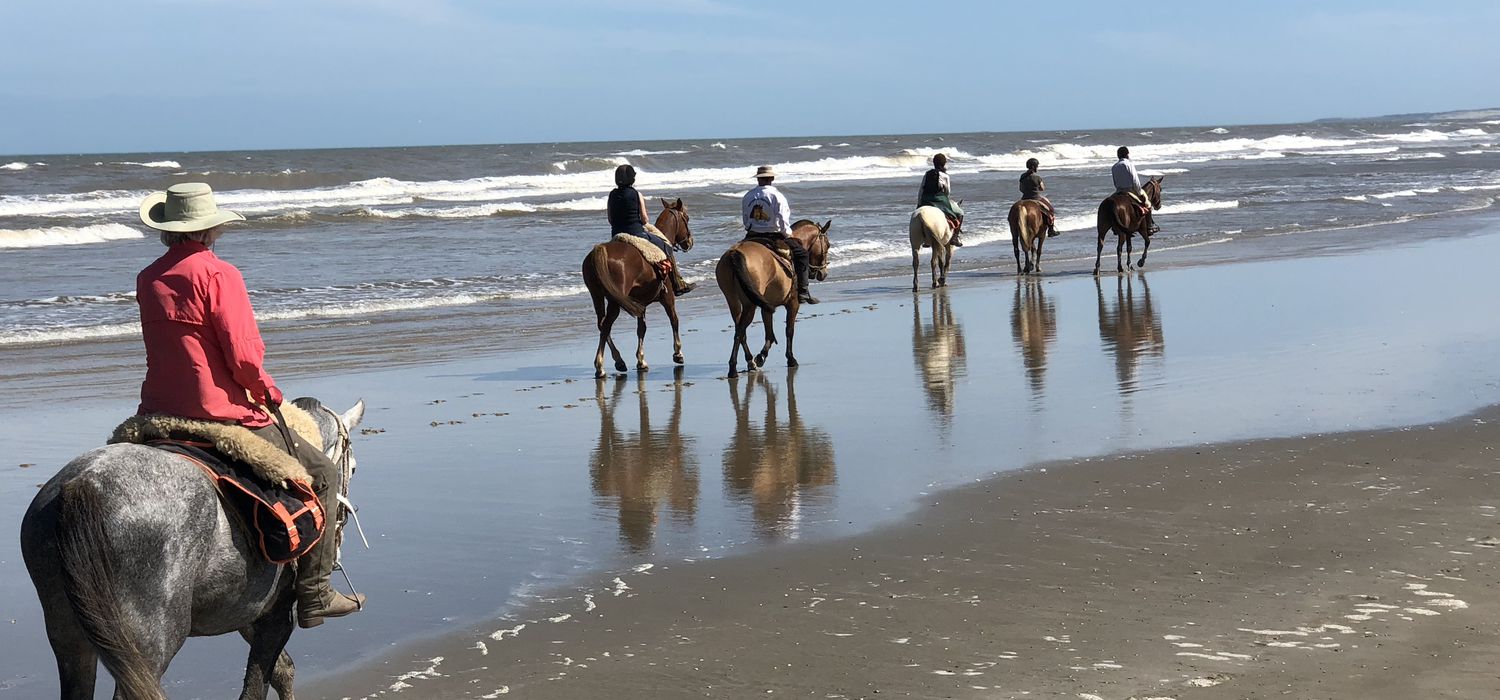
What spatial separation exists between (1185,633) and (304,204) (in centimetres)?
4491

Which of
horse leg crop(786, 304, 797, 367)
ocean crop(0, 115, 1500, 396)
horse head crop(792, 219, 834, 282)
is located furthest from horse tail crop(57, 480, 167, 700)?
horse head crop(792, 219, 834, 282)

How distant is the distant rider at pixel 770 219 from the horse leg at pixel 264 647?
812 centimetres

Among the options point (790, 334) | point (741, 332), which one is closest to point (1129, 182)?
point (790, 334)

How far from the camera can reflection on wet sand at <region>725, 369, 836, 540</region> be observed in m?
7.71

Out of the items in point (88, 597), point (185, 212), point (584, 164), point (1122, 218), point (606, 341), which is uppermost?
point (185, 212)

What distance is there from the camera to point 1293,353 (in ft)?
40.3

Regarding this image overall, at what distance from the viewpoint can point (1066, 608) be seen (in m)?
5.86

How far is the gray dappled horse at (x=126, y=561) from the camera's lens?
12.9 feet

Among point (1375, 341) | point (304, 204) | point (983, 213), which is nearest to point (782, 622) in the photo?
point (1375, 341)

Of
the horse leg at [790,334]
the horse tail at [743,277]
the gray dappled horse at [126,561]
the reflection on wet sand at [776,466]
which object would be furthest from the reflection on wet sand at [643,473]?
the gray dappled horse at [126,561]

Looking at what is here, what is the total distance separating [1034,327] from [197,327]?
11621 mm

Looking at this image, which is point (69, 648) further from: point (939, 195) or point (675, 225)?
point (939, 195)

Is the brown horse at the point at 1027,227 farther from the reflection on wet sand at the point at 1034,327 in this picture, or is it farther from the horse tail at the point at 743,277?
the horse tail at the point at 743,277

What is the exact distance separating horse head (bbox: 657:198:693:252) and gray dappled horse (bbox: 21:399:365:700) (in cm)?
961
